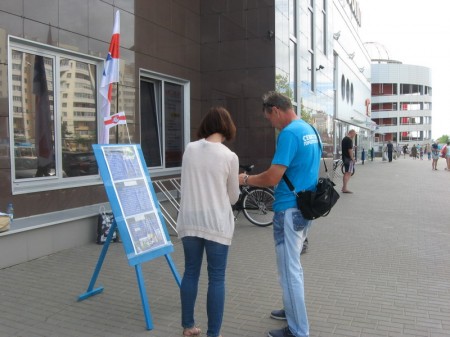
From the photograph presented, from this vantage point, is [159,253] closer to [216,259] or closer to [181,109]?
[216,259]

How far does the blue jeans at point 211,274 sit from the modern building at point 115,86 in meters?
2.51

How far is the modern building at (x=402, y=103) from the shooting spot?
8388 centimetres

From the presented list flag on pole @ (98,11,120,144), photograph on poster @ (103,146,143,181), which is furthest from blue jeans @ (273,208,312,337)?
flag on pole @ (98,11,120,144)

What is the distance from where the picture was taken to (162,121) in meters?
9.18

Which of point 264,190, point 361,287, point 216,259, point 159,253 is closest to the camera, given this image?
point 216,259

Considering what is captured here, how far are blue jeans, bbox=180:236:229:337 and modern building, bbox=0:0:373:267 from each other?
8.23 ft

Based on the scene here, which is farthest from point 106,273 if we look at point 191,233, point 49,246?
point 191,233

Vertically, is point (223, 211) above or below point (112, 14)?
below

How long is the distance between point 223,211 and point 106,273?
2646 mm

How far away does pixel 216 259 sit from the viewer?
10.6 feet

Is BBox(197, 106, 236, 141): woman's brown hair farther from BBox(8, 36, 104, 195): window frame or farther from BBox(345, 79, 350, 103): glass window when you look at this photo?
BBox(345, 79, 350, 103): glass window

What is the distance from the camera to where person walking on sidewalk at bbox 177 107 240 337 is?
10.6ft

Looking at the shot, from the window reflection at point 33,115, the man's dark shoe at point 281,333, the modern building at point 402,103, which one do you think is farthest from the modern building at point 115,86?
the modern building at point 402,103

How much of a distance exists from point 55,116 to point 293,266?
181 inches
